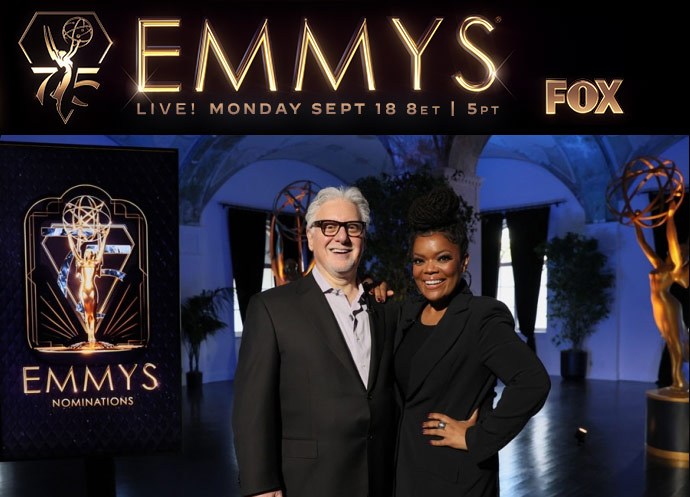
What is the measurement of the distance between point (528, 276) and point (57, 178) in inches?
476

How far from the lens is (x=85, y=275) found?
136 inches

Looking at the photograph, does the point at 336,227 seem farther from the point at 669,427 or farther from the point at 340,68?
the point at 669,427

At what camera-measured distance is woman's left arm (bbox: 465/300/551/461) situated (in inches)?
79.1

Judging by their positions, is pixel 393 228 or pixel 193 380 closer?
pixel 393 228

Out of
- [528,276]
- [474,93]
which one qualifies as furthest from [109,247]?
[528,276]

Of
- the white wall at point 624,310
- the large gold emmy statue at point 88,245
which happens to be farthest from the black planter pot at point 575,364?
the large gold emmy statue at point 88,245

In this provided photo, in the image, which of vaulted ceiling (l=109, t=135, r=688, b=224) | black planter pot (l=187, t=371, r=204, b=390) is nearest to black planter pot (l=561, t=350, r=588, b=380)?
vaulted ceiling (l=109, t=135, r=688, b=224)

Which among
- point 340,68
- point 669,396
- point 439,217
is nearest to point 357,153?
point 669,396

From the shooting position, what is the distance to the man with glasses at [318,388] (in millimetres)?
2186

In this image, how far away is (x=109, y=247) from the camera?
349 cm

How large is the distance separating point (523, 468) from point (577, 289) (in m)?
7.10

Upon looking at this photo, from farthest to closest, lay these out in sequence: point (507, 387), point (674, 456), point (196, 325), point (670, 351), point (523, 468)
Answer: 1. point (196, 325)
2. point (670, 351)
3. point (674, 456)
4. point (523, 468)
5. point (507, 387)

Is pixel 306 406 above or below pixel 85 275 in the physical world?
below

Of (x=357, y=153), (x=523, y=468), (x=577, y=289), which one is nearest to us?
(x=523, y=468)
